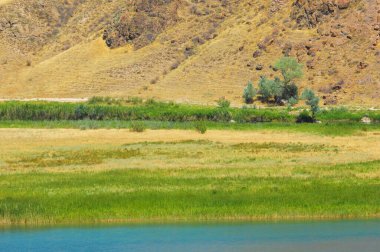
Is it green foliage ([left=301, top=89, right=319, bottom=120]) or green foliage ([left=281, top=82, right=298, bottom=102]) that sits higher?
green foliage ([left=301, top=89, right=319, bottom=120])

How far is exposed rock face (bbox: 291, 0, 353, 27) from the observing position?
8706 cm

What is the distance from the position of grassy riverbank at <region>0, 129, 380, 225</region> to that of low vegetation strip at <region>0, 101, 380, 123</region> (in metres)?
13.9

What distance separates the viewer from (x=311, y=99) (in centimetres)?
7369

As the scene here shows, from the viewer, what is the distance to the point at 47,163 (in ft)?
132

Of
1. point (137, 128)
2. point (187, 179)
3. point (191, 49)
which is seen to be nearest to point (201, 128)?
point (137, 128)

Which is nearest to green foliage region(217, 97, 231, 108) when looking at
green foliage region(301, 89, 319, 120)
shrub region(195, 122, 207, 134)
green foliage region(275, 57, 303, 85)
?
green foliage region(275, 57, 303, 85)

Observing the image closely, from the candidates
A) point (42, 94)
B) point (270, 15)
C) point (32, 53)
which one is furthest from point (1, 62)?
point (270, 15)

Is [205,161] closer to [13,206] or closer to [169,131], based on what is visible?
[13,206]

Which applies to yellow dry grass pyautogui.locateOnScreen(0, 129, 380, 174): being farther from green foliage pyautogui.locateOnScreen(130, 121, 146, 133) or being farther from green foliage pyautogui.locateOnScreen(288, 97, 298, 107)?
green foliage pyautogui.locateOnScreen(288, 97, 298, 107)

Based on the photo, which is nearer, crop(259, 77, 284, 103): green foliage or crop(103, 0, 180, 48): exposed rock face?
crop(259, 77, 284, 103): green foliage

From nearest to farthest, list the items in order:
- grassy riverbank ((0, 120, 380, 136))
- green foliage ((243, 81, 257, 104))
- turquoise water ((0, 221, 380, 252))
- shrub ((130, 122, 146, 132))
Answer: turquoise water ((0, 221, 380, 252))
grassy riverbank ((0, 120, 380, 136))
shrub ((130, 122, 146, 132))
green foliage ((243, 81, 257, 104))

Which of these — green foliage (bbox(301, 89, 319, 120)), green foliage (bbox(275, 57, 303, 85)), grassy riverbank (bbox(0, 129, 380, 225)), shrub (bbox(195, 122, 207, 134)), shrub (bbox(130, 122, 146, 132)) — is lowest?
green foliage (bbox(301, 89, 319, 120))

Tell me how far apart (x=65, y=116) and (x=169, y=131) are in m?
13.6

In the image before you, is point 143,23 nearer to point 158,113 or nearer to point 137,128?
point 158,113
